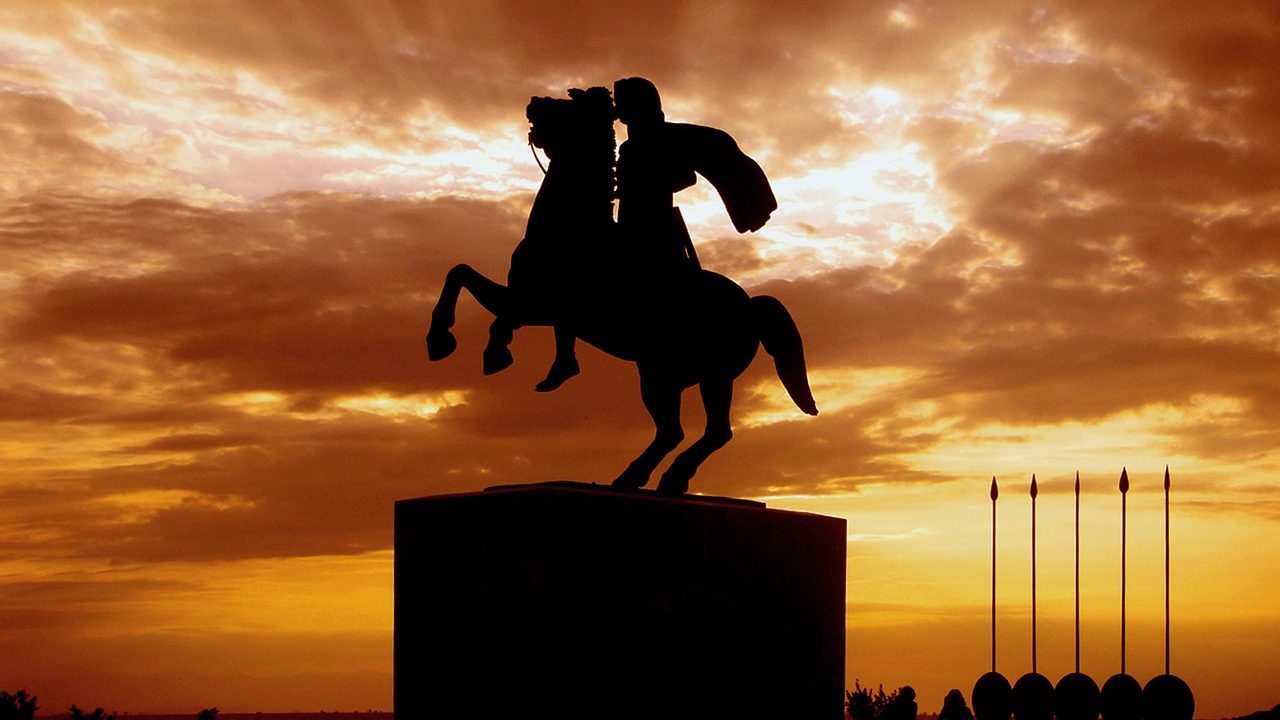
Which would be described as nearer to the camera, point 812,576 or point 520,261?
point 520,261

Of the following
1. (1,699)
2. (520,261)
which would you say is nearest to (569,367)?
(520,261)

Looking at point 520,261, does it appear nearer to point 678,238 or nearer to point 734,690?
point 678,238

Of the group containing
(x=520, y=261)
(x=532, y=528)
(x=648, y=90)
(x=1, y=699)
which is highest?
(x=648, y=90)

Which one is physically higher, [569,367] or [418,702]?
[569,367]

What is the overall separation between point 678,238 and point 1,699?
1159 cm

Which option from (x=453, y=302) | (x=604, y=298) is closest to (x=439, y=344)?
(x=453, y=302)

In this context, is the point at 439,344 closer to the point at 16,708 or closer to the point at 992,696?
the point at 16,708

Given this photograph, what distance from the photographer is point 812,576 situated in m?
12.9

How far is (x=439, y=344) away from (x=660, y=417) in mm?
1856

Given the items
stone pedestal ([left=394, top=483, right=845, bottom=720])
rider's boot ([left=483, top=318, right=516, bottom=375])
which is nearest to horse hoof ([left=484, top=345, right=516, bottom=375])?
rider's boot ([left=483, top=318, right=516, bottom=375])

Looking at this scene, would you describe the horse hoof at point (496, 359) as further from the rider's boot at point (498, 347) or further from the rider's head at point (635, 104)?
the rider's head at point (635, 104)

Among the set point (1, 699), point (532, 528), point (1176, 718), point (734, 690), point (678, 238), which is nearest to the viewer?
point (532, 528)

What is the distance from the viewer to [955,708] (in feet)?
116

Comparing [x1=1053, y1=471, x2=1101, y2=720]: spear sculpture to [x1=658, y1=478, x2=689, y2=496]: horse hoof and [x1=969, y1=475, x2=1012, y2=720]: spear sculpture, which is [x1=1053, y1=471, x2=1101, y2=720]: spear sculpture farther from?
[x1=658, y1=478, x2=689, y2=496]: horse hoof
